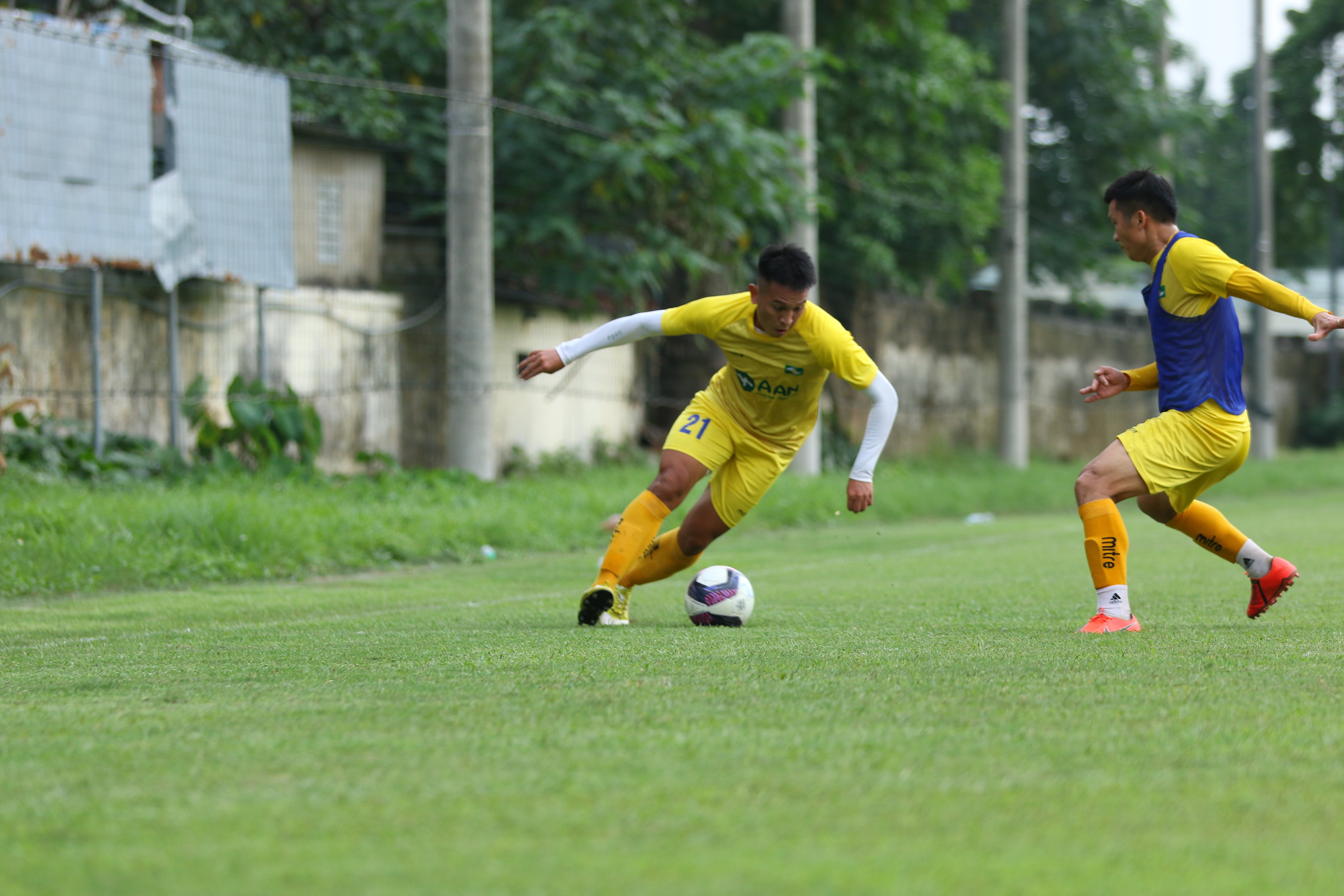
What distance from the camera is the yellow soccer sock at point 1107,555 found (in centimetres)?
622

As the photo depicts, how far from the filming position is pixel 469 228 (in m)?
13.8

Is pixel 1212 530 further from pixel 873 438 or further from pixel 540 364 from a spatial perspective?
pixel 540 364

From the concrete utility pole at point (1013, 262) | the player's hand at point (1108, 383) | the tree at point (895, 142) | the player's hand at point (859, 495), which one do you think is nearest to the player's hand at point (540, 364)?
the player's hand at point (859, 495)

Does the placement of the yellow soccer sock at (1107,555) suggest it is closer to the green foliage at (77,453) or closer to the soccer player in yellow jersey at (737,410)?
the soccer player in yellow jersey at (737,410)

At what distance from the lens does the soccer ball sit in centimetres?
673

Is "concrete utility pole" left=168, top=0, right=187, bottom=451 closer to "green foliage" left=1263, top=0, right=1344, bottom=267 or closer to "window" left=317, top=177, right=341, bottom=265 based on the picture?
"window" left=317, top=177, right=341, bottom=265

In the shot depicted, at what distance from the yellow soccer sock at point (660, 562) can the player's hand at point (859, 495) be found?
97 centimetres

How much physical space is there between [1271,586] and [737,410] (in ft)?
8.18

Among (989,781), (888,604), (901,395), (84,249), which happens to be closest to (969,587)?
(888,604)

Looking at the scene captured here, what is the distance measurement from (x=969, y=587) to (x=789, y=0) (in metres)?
11.5

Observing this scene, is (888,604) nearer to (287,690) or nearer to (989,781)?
(287,690)

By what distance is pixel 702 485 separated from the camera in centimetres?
1625

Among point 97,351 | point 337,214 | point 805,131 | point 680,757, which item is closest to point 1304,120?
point 805,131

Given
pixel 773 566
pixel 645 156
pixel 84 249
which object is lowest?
pixel 773 566
